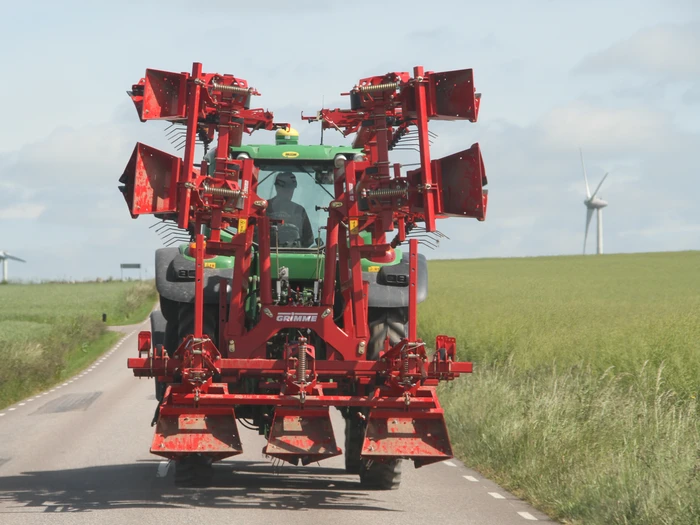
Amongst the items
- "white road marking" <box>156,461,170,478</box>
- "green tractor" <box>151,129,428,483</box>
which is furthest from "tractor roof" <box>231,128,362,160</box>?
"white road marking" <box>156,461,170,478</box>

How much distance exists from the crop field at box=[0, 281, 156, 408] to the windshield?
13.1 metres

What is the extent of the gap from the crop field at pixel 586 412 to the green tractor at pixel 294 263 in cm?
193

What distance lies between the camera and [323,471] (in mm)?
14125

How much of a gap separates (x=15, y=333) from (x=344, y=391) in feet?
91.5

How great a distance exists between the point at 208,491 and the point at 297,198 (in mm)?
3044

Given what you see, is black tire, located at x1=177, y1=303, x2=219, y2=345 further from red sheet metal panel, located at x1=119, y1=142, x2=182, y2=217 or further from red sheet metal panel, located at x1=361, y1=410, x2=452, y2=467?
red sheet metal panel, located at x1=361, y1=410, x2=452, y2=467

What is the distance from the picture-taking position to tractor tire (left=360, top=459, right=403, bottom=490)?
12227mm

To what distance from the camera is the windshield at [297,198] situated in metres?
12.4

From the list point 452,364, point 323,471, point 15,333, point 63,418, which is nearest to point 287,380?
point 452,364

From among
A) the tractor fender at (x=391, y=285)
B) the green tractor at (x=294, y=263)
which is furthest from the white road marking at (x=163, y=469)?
the tractor fender at (x=391, y=285)

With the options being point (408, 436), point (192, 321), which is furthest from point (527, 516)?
point (192, 321)

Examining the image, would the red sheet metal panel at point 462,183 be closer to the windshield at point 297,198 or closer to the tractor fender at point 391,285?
the tractor fender at point 391,285

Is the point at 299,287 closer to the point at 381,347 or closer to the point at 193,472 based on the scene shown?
the point at 381,347

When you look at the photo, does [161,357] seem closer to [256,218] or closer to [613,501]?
[256,218]
